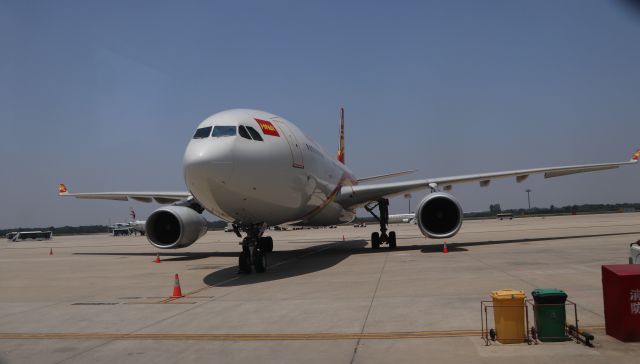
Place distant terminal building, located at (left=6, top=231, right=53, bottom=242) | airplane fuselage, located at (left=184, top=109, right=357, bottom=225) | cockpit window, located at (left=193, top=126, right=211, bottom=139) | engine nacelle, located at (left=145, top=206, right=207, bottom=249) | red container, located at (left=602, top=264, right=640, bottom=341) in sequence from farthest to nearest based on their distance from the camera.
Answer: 1. distant terminal building, located at (left=6, top=231, right=53, bottom=242)
2. engine nacelle, located at (left=145, top=206, right=207, bottom=249)
3. cockpit window, located at (left=193, top=126, right=211, bottom=139)
4. airplane fuselage, located at (left=184, top=109, right=357, bottom=225)
5. red container, located at (left=602, top=264, right=640, bottom=341)

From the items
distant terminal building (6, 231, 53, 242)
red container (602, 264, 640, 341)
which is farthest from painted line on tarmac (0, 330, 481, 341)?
distant terminal building (6, 231, 53, 242)

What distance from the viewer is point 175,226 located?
723 inches

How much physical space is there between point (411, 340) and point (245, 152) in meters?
6.81

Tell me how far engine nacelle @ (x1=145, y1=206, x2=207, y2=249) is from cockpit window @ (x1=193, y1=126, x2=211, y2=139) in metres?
5.91

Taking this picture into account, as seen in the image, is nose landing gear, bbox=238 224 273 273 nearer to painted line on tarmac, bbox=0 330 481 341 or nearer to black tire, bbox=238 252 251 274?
black tire, bbox=238 252 251 274

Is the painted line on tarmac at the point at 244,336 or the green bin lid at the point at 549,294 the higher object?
the green bin lid at the point at 549,294

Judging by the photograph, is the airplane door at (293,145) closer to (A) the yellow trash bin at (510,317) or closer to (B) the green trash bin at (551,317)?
(A) the yellow trash bin at (510,317)

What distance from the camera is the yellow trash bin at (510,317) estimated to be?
17.5 ft

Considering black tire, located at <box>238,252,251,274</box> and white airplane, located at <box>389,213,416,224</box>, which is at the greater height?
white airplane, located at <box>389,213,416,224</box>

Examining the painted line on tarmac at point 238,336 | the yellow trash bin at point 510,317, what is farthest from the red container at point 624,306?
the painted line on tarmac at point 238,336

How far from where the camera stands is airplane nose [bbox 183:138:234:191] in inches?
426

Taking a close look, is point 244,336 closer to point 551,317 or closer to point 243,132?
point 551,317

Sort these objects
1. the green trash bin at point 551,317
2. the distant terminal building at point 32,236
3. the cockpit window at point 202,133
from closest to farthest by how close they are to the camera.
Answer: the green trash bin at point 551,317, the cockpit window at point 202,133, the distant terminal building at point 32,236

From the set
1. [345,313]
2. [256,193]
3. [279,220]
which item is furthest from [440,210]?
[345,313]
